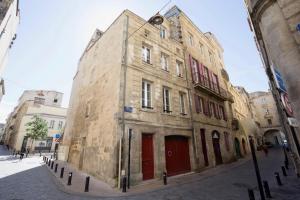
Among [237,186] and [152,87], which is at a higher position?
[152,87]

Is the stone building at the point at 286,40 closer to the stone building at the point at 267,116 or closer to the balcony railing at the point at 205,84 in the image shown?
the balcony railing at the point at 205,84

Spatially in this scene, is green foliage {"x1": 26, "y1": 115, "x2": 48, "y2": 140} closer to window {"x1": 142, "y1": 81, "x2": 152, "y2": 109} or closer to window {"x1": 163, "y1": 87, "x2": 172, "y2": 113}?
window {"x1": 142, "y1": 81, "x2": 152, "y2": 109}

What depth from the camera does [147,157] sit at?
8555 millimetres

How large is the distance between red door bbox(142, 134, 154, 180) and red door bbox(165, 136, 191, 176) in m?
1.27

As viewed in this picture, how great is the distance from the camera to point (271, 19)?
4.23 metres

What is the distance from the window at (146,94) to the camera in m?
9.54

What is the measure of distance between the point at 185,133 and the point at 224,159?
6174mm

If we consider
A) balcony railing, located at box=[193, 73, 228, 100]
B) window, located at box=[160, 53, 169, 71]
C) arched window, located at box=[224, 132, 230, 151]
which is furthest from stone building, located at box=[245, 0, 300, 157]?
arched window, located at box=[224, 132, 230, 151]

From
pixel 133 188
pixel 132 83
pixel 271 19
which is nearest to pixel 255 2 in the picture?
pixel 271 19

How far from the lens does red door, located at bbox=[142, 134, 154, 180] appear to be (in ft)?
27.2

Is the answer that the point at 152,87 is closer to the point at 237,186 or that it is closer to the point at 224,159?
the point at 237,186

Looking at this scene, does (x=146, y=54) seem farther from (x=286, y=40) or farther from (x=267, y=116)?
(x=267, y=116)

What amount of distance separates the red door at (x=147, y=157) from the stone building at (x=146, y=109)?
0.15 feet

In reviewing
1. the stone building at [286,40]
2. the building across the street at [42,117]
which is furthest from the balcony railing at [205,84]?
the building across the street at [42,117]
